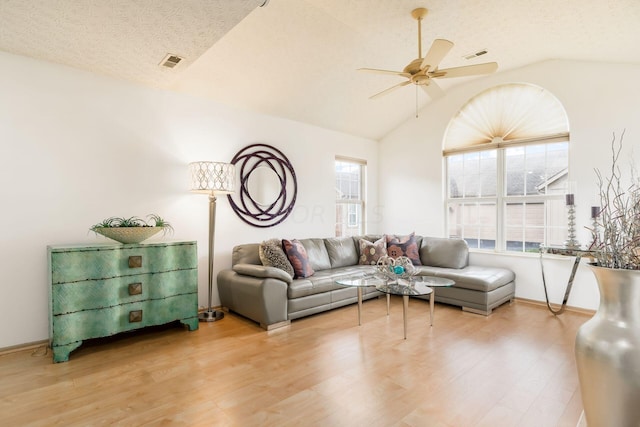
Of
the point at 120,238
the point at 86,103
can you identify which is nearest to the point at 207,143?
the point at 86,103

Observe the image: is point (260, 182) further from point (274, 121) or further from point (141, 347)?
point (141, 347)

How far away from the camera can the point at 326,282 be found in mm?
3861

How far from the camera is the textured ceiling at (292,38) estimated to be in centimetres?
233

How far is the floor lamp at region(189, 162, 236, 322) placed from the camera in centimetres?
351

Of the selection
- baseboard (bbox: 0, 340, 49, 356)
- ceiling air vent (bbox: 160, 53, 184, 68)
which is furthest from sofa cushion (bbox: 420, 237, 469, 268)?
baseboard (bbox: 0, 340, 49, 356)

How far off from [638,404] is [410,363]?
1463 mm

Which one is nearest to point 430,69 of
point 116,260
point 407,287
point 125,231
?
point 407,287

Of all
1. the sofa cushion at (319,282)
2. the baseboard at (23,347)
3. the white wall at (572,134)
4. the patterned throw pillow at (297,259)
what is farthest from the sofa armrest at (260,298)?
the white wall at (572,134)

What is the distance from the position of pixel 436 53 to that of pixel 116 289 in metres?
3.28

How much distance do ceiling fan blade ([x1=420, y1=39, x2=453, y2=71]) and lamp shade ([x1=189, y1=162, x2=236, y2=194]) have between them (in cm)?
223

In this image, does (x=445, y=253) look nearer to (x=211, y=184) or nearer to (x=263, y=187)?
(x=263, y=187)

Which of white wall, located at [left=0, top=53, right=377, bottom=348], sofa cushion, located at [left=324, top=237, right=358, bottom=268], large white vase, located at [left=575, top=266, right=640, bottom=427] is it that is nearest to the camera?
large white vase, located at [left=575, top=266, right=640, bottom=427]

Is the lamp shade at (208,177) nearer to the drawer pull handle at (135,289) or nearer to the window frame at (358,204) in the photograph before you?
the drawer pull handle at (135,289)

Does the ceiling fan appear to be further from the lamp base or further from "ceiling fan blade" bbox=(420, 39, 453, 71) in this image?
the lamp base
